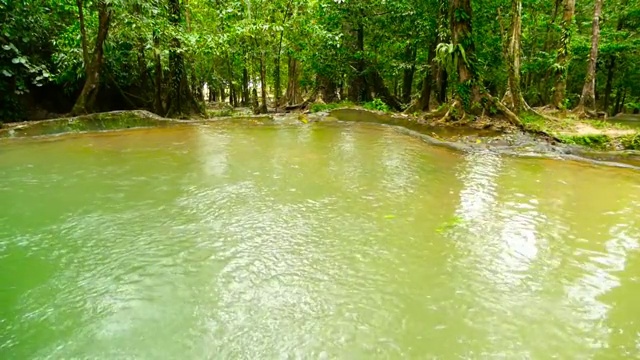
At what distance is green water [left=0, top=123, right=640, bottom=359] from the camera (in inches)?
94.0

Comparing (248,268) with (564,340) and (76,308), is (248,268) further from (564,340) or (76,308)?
(564,340)

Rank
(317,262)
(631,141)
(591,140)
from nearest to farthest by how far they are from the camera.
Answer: (317,262)
(631,141)
(591,140)

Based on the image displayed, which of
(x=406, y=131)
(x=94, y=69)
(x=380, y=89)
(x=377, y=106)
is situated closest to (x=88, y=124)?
(x=94, y=69)

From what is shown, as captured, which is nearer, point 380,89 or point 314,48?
point 314,48

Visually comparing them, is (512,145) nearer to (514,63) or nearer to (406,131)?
(406,131)

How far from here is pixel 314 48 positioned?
49.0ft

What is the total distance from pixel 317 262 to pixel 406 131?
7296mm

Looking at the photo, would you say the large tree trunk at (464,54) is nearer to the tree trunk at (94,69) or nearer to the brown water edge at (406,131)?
the brown water edge at (406,131)

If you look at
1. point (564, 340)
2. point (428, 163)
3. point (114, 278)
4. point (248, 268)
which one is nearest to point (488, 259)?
point (564, 340)

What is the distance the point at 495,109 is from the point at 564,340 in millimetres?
8160

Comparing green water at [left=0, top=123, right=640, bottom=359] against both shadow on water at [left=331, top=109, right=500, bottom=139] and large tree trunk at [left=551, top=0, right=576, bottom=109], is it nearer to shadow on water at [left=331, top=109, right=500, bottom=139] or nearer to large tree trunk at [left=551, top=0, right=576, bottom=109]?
shadow on water at [left=331, top=109, right=500, bottom=139]

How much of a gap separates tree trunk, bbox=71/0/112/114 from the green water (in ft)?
16.0

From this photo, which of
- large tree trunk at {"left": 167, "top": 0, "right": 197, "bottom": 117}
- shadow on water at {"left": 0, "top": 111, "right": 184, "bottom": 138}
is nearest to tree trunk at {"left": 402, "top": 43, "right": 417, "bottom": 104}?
large tree trunk at {"left": 167, "top": 0, "right": 197, "bottom": 117}

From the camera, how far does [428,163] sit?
6762mm
